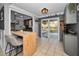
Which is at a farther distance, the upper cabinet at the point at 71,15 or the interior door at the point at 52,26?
the interior door at the point at 52,26

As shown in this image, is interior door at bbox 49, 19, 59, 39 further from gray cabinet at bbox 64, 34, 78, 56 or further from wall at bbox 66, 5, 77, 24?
gray cabinet at bbox 64, 34, 78, 56

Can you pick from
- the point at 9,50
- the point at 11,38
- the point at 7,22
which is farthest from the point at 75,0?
the point at 9,50

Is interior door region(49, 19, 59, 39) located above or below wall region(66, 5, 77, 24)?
below

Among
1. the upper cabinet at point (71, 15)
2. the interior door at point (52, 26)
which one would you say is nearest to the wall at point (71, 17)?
the upper cabinet at point (71, 15)

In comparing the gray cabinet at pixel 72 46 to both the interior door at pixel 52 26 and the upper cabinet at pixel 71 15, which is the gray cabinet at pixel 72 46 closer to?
the upper cabinet at pixel 71 15

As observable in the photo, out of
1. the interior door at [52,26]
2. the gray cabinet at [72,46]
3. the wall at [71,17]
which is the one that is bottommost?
the gray cabinet at [72,46]

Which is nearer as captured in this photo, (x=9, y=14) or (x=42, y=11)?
(x=9, y=14)

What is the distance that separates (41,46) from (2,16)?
1.42m

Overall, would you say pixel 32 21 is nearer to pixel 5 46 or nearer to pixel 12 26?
pixel 12 26

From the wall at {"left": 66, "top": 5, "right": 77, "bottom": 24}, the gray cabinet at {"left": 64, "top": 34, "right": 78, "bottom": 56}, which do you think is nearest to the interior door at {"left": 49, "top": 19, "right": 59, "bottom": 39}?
the wall at {"left": 66, "top": 5, "right": 77, "bottom": 24}

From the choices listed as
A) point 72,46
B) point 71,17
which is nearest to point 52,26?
point 71,17

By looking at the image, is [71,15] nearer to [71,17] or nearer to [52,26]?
[71,17]

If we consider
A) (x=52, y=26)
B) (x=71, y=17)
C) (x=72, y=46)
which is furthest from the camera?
(x=52, y=26)

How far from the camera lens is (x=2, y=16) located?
2203 millimetres
